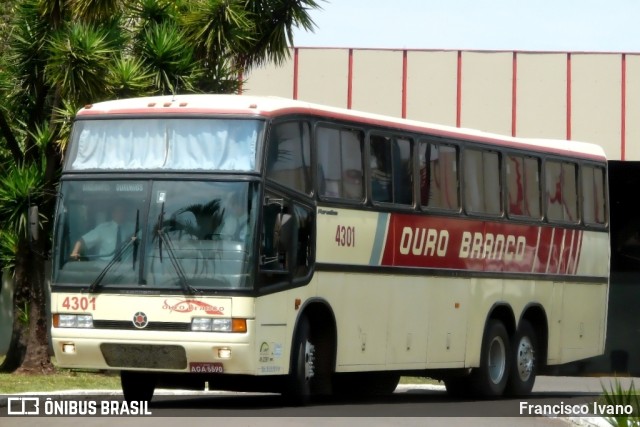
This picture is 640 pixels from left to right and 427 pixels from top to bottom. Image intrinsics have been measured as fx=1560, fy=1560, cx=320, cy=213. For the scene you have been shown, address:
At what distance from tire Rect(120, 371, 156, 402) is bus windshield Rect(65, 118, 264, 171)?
7.77 ft

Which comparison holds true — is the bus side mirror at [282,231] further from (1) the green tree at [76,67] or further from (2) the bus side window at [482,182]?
(1) the green tree at [76,67]

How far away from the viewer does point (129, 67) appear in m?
23.6

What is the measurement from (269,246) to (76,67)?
8211mm

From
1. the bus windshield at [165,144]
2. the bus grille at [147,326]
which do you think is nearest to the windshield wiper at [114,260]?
the bus grille at [147,326]

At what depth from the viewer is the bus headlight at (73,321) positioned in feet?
51.5

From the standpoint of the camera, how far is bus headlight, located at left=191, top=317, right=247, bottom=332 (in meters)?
15.3

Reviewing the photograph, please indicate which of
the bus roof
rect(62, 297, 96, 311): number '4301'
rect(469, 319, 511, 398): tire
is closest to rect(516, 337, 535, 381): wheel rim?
rect(469, 319, 511, 398): tire

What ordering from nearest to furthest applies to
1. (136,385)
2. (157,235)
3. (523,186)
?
(157,235) < (136,385) < (523,186)

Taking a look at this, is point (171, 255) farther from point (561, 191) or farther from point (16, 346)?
point (16, 346)

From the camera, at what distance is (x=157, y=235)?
51.1 ft

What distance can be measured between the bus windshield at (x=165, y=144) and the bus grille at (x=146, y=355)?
1856 millimetres

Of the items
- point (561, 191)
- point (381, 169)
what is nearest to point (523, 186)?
point (561, 191)

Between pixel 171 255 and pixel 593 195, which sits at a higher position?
pixel 593 195

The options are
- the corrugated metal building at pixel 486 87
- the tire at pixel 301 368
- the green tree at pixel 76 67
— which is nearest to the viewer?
the tire at pixel 301 368
